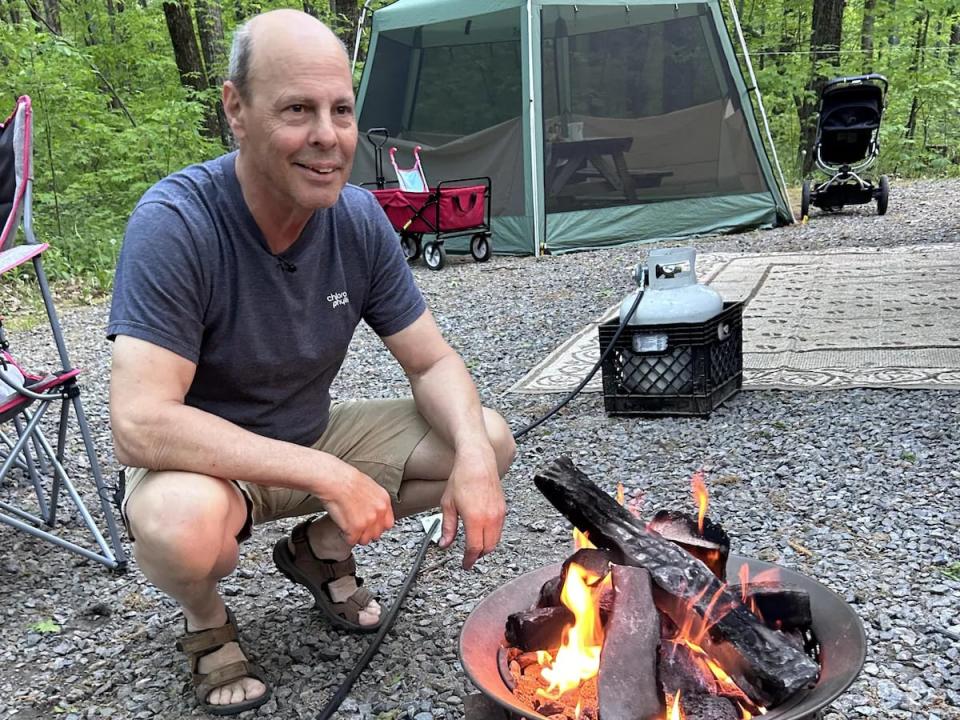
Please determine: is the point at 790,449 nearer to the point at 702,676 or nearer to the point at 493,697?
the point at 702,676

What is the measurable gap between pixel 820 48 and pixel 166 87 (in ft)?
27.6

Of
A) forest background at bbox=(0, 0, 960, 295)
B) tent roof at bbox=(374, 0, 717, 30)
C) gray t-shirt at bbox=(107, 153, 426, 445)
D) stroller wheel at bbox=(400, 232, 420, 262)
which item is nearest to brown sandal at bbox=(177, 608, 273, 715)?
gray t-shirt at bbox=(107, 153, 426, 445)

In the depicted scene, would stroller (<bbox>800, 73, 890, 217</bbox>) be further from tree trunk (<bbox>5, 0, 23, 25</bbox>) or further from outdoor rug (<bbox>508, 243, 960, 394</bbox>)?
tree trunk (<bbox>5, 0, 23, 25</bbox>)

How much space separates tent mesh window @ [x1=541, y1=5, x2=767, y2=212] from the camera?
812 centimetres

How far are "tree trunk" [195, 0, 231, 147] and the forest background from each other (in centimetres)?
3

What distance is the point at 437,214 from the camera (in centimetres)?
793

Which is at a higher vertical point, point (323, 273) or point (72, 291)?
point (323, 273)

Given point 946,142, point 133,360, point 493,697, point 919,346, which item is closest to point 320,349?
point 133,360

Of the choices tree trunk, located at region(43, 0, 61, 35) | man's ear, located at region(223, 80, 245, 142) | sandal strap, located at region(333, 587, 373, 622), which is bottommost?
sandal strap, located at region(333, 587, 373, 622)

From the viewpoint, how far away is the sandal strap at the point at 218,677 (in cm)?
197

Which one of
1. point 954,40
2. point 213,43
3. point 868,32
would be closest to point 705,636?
point 213,43

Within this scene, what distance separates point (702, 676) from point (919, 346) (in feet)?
10.9

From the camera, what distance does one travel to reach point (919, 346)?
420 centimetres

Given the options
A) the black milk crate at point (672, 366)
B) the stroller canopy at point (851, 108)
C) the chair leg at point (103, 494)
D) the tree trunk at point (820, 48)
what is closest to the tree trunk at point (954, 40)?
the tree trunk at point (820, 48)
